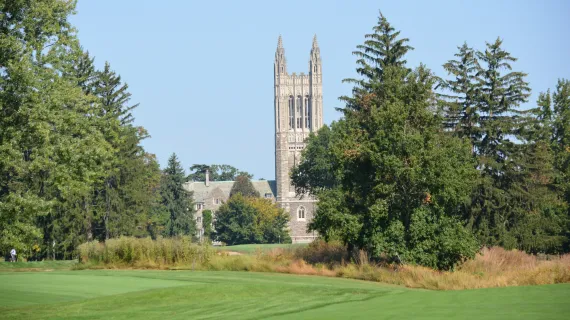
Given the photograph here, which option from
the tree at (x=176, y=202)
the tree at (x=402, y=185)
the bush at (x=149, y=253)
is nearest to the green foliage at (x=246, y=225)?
the tree at (x=176, y=202)

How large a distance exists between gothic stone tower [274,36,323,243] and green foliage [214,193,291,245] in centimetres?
2897

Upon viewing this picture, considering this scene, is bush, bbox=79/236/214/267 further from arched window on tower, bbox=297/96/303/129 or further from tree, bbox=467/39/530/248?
arched window on tower, bbox=297/96/303/129

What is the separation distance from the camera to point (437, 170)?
2933cm

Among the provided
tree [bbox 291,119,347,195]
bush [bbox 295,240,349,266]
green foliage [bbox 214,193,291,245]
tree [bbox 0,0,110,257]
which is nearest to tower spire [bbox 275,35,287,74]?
green foliage [bbox 214,193,291,245]

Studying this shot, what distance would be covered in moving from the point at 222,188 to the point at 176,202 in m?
52.4

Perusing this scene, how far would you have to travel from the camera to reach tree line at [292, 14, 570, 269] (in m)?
29.6

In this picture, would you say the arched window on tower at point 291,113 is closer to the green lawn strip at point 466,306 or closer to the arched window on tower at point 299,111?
the arched window on tower at point 299,111

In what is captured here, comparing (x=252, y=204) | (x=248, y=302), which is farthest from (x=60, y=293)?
(x=252, y=204)

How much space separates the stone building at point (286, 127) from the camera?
146 metres

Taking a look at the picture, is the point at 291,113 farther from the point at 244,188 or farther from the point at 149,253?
the point at 149,253

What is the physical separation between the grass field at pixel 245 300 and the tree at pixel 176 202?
7011 cm

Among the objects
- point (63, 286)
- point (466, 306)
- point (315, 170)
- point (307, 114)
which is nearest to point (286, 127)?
point (307, 114)

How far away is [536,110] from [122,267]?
2282 centimetres

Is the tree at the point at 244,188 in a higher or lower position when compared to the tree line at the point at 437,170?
higher
